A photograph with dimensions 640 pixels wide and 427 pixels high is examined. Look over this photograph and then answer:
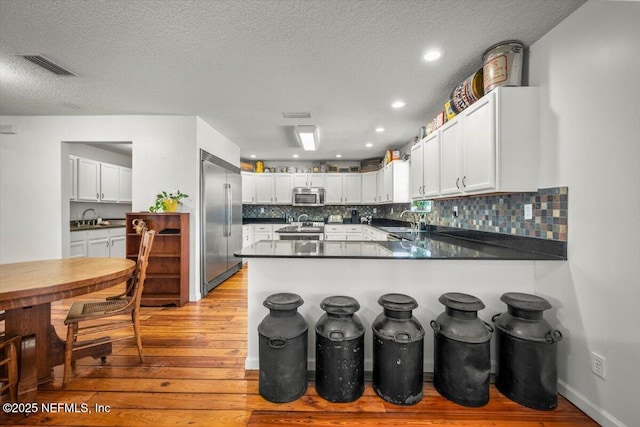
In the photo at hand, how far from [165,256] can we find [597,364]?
398 cm

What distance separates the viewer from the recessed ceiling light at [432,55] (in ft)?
7.16

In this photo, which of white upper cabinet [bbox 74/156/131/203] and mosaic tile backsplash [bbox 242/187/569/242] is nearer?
mosaic tile backsplash [bbox 242/187/569/242]

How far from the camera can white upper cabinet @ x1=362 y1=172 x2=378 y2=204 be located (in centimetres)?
619

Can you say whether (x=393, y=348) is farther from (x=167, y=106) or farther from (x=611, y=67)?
(x=167, y=106)

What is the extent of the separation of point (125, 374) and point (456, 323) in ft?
7.51

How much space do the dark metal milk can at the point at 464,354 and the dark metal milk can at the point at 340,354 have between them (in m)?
0.52

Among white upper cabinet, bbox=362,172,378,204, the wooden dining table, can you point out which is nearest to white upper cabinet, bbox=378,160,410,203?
white upper cabinet, bbox=362,172,378,204

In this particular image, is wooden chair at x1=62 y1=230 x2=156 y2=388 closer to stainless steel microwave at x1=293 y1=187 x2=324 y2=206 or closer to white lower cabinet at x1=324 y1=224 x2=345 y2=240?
→ white lower cabinet at x1=324 y1=224 x2=345 y2=240

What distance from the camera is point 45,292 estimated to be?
59.6 inches

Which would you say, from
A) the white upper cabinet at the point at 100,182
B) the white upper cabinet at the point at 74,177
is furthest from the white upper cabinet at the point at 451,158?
the white upper cabinet at the point at 74,177

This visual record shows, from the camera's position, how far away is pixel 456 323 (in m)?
1.71

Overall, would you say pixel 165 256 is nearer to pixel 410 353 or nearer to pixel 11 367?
pixel 11 367

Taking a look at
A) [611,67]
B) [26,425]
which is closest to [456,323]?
[611,67]

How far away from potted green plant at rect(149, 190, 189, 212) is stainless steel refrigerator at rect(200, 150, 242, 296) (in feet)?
1.04
